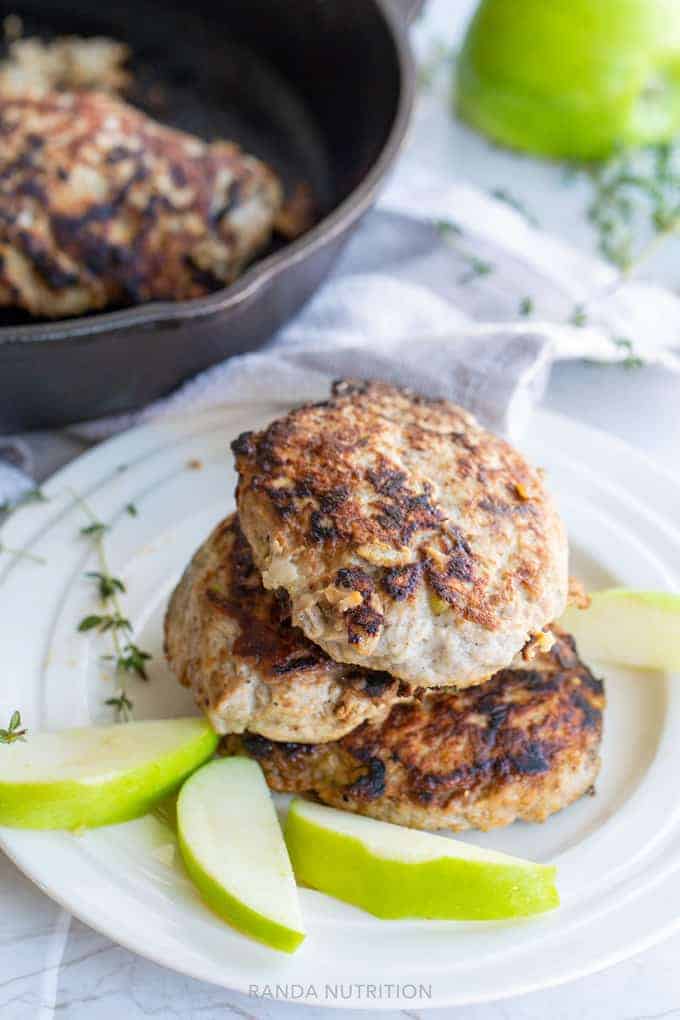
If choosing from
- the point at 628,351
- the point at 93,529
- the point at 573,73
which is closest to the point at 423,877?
the point at 93,529

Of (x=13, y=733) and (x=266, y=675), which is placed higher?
(x=266, y=675)

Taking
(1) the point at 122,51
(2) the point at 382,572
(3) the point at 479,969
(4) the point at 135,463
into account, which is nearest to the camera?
(3) the point at 479,969

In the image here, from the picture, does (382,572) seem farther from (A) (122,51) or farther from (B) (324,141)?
(A) (122,51)

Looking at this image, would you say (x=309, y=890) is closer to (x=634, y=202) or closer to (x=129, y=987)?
(x=129, y=987)

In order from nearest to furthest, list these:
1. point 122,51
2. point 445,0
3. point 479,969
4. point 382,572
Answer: point 479,969, point 382,572, point 122,51, point 445,0

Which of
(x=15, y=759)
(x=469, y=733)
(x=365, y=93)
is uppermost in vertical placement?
(x=365, y=93)

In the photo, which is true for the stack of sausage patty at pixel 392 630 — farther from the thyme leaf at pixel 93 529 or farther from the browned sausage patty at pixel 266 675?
the thyme leaf at pixel 93 529

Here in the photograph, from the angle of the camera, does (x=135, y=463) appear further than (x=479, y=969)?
Yes

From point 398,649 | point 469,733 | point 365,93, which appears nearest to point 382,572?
point 398,649
